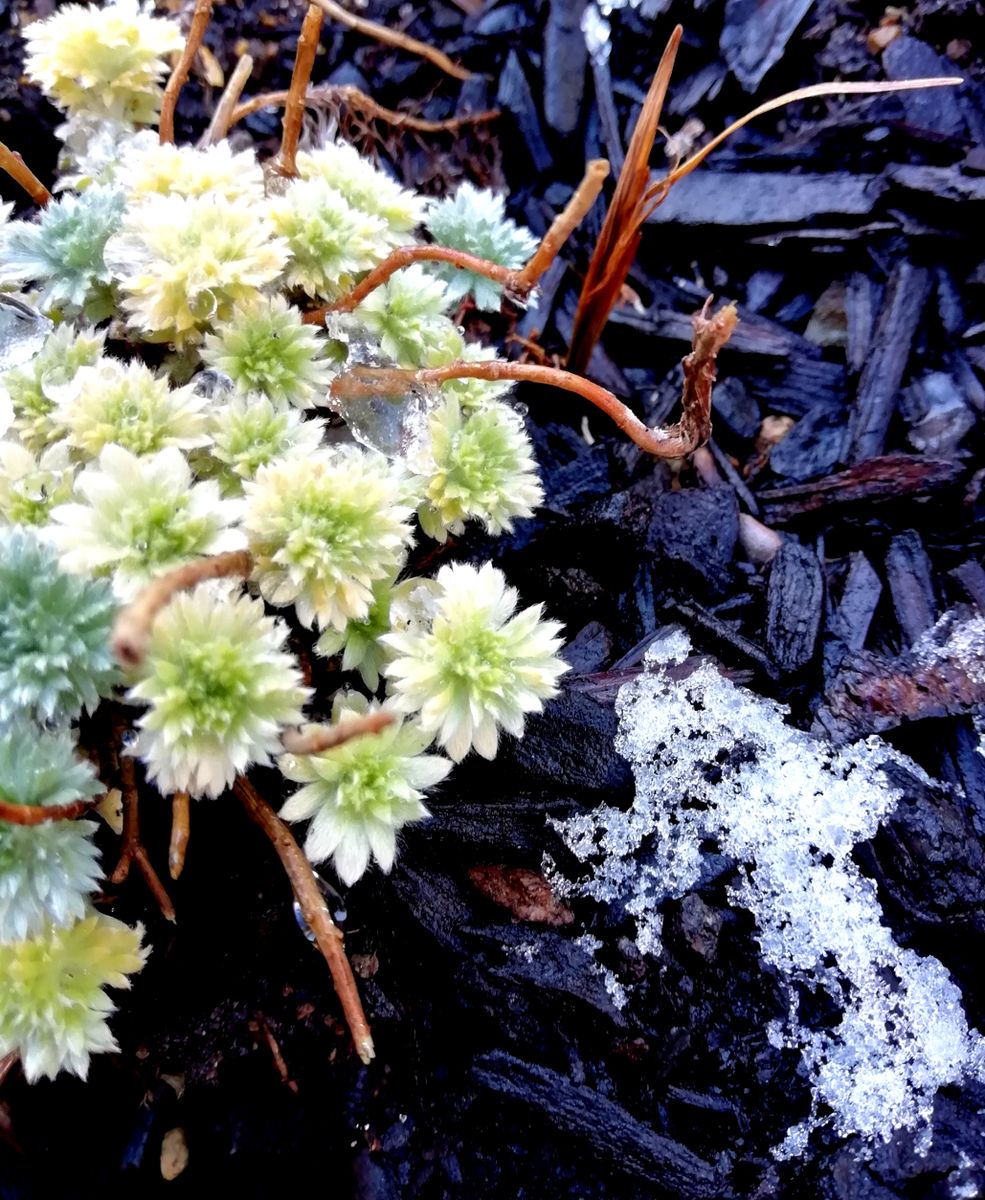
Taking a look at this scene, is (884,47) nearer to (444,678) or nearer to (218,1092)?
(444,678)

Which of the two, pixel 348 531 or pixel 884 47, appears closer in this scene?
pixel 348 531

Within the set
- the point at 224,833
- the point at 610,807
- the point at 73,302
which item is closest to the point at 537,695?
the point at 610,807

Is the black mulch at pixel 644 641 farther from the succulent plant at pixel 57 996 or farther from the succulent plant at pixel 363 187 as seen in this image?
the succulent plant at pixel 363 187

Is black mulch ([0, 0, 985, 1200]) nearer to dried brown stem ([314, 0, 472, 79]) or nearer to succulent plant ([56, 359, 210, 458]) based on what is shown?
dried brown stem ([314, 0, 472, 79])

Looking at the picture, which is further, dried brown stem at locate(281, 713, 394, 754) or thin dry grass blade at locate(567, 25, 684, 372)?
thin dry grass blade at locate(567, 25, 684, 372)

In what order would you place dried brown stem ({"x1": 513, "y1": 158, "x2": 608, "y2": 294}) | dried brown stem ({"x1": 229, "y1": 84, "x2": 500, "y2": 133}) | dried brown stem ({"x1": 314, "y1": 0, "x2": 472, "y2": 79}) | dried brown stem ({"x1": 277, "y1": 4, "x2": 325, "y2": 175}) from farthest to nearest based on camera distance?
dried brown stem ({"x1": 314, "y1": 0, "x2": 472, "y2": 79})
dried brown stem ({"x1": 229, "y1": 84, "x2": 500, "y2": 133})
dried brown stem ({"x1": 277, "y1": 4, "x2": 325, "y2": 175})
dried brown stem ({"x1": 513, "y1": 158, "x2": 608, "y2": 294})

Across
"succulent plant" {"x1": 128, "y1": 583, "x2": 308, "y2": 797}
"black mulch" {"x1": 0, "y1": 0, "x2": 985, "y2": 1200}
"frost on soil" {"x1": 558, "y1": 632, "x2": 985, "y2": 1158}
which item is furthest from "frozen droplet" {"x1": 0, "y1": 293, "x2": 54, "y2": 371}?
"frost on soil" {"x1": 558, "y1": 632, "x2": 985, "y2": 1158}
